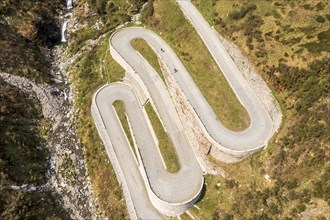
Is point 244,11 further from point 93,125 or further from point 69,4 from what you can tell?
point 69,4

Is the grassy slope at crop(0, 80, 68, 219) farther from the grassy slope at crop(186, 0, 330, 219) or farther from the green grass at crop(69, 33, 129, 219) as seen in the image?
the grassy slope at crop(186, 0, 330, 219)

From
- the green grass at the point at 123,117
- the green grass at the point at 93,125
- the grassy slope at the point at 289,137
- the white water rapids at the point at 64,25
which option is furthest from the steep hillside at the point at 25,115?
the grassy slope at the point at 289,137

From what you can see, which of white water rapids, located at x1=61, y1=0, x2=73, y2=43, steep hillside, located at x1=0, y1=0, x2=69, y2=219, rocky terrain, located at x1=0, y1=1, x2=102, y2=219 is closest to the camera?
steep hillside, located at x1=0, y1=0, x2=69, y2=219

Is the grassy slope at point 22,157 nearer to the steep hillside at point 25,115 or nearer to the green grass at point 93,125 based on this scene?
the steep hillside at point 25,115

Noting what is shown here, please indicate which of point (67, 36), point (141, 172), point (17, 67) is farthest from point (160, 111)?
point (67, 36)

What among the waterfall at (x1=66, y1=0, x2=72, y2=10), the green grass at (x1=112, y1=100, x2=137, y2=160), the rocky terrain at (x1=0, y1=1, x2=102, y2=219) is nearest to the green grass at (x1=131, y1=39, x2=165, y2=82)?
the green grass at (x1=112, y1=100, x2=137, y2=160)

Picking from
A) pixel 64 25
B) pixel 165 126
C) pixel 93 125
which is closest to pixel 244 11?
pixel 165 126
